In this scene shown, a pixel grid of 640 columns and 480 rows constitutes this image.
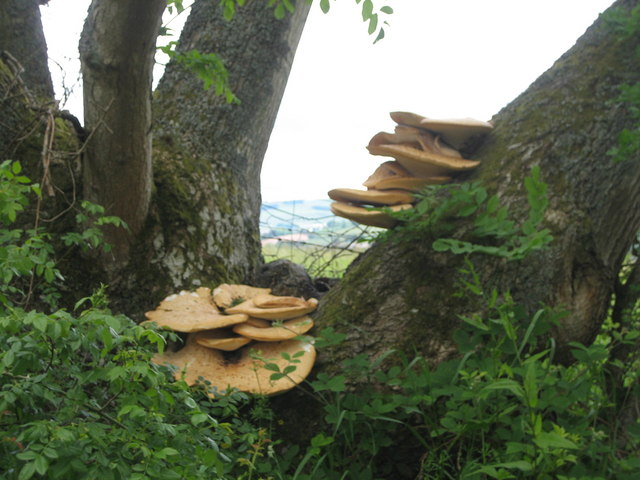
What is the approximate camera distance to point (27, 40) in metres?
3.57

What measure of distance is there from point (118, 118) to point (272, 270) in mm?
1193

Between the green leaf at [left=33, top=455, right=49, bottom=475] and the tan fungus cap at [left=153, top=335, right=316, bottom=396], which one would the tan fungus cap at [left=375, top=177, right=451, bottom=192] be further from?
the green leaf at [left=33, top=455, right=49, bottom=475]

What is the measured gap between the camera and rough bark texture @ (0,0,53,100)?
351cm

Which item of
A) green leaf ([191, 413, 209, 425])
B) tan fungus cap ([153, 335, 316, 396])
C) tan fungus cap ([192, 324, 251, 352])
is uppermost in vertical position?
green leaf ([191, 413, 209, 425])

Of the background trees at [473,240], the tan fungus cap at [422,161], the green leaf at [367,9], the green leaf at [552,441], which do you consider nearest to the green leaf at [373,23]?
the green leaf at [367,9]

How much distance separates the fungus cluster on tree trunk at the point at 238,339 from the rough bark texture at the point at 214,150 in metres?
0.50

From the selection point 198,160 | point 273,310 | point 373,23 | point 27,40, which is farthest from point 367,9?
point 27,40

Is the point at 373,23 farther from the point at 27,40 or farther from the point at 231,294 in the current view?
the point at 27,40

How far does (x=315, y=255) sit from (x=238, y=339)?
2616 mm

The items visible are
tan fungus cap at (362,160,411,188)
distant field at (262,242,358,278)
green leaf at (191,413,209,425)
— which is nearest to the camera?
green leaf at (191,413,209,425)

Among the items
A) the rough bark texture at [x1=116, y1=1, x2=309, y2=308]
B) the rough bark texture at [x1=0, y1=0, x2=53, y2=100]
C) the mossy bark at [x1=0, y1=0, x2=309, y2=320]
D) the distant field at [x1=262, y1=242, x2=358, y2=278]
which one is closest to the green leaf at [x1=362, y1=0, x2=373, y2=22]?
the mossy bark at [x1=0, y1=0, x2=309, y2=320]

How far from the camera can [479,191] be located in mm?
2588

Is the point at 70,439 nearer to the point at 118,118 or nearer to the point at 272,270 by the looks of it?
the point at 118,118

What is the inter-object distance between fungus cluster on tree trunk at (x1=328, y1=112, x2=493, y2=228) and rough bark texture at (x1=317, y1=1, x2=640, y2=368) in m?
0.16
